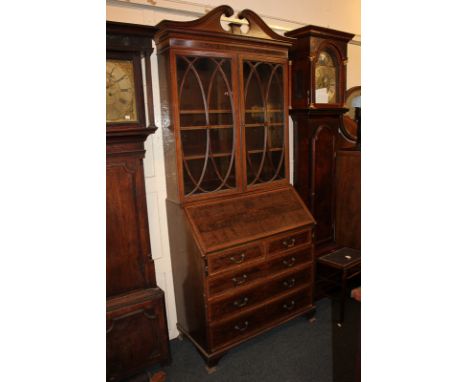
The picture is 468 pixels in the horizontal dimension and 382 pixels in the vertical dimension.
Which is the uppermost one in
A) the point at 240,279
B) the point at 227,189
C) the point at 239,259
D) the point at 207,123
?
the point at 207,123

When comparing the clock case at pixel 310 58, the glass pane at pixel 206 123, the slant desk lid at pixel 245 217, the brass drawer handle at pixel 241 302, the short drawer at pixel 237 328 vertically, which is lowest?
the short drawer at pixel 237 328

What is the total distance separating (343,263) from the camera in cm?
279

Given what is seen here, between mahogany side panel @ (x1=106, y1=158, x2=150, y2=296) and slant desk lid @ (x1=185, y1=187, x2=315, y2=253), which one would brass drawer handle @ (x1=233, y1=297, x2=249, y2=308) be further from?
mahogany side panel @ (x1=106, y1=158, x2=150, y2=296)

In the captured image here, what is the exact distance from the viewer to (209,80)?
2266mm

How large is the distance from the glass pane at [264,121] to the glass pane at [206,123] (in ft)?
0.60

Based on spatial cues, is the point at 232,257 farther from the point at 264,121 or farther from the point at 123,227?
the point at 264,121

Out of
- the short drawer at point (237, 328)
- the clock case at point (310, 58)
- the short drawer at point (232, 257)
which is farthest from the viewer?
the clock case at point (310, 58)

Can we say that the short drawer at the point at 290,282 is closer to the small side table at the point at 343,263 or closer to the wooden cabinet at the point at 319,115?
the small side table at the point at 343,263

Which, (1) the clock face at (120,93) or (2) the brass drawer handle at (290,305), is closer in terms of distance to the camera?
(1) the clock face at (120,93)

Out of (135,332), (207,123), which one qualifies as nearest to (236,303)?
(135,332)

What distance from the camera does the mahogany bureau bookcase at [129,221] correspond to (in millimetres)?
1968

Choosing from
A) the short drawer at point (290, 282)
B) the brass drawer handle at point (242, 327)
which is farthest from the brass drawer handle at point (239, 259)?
the brass drawer handle at point (242, 327)

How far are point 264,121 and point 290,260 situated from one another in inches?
41.0
